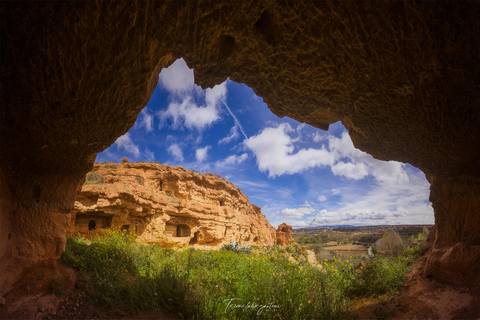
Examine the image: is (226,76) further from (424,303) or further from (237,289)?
(424,303)

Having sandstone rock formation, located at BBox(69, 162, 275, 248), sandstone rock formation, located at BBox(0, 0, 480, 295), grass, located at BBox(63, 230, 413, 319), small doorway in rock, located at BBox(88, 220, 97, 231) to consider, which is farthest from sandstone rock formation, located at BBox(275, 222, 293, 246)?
sandstone rock formation, located at BBox(0, 0, 480, 295)

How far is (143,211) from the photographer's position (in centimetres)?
1278

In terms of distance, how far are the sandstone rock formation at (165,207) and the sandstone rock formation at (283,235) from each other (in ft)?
5.96

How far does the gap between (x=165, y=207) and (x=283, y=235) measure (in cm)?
1991

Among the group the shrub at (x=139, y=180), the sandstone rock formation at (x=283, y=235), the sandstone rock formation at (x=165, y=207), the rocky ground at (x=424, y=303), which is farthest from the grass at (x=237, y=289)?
the sandstone rock formation at (x=283, y=235)

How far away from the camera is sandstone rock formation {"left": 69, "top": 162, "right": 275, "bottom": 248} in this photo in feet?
36.4

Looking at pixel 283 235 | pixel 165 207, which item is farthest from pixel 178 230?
pixel 283 235

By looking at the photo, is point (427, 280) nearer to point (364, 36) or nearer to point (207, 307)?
point (207, 307)

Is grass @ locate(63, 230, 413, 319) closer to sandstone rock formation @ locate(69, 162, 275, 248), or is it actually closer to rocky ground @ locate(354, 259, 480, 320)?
rocky ground @ locate(354, 259, 480, 320)

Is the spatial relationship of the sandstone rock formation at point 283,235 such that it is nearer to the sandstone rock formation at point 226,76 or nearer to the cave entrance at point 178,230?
the cave entrance at point 178,230

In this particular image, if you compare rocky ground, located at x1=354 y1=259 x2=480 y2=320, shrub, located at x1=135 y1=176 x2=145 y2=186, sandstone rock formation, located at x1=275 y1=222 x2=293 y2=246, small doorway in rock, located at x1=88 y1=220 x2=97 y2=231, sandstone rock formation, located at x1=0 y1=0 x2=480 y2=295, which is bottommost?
sandstone rock formation, located at x1=275 y1=222 x2=293 y2=246

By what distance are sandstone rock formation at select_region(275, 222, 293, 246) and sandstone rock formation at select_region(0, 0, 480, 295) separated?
82.7ft

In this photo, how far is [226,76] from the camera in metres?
3.96

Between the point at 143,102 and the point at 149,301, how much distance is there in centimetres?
378
